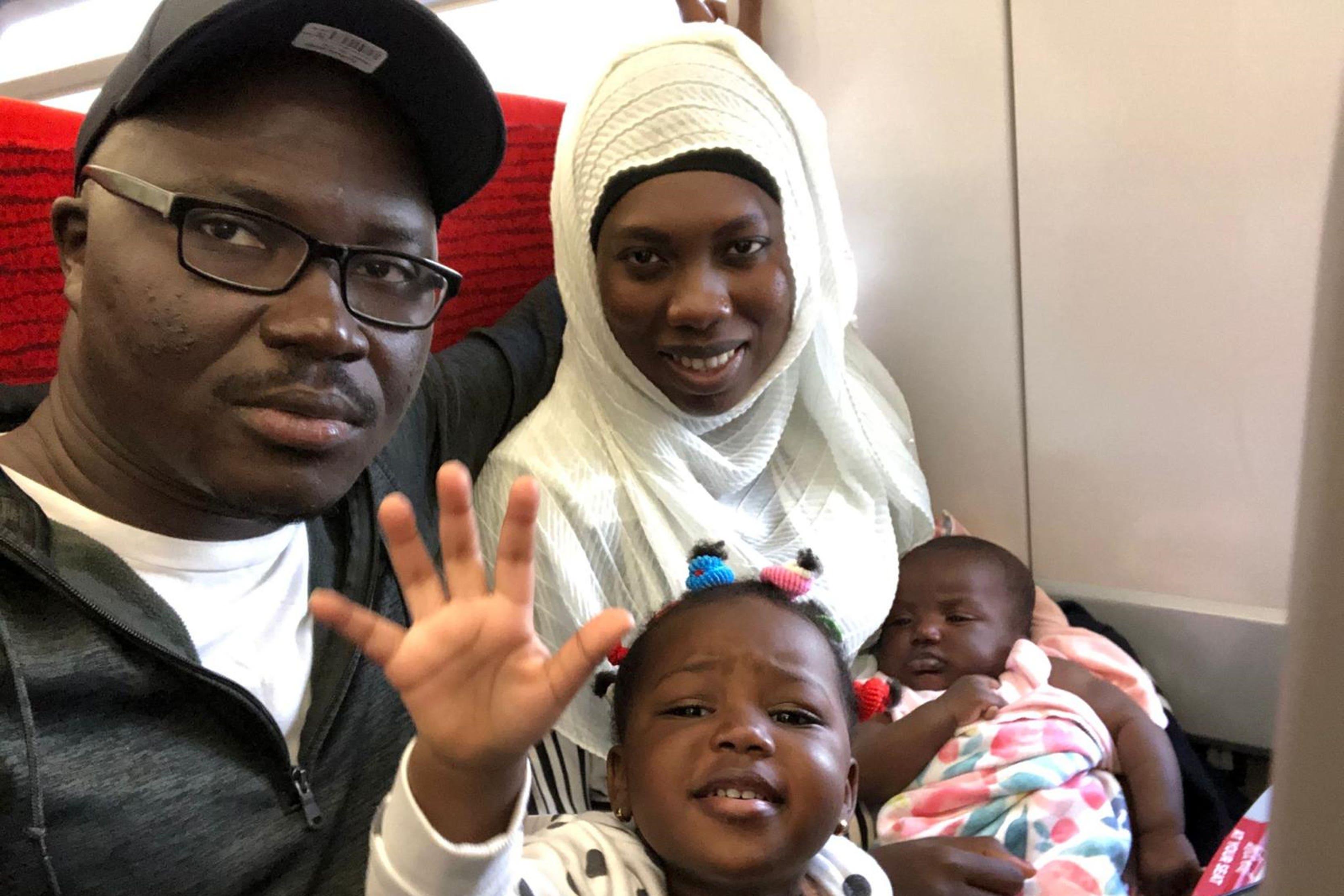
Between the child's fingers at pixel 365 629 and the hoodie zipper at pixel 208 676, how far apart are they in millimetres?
185

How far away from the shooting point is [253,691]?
733mm

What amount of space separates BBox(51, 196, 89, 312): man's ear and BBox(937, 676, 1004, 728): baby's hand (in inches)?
38.7

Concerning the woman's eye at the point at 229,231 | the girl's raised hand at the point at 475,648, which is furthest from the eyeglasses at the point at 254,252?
the girl's raised hand at the point at 475,648

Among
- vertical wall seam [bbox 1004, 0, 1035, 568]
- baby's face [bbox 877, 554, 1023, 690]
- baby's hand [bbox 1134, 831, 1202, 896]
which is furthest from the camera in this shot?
vertical wall seam [bbox 1004, 0, 1035, 568]

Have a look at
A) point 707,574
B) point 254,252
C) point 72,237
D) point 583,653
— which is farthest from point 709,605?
point 72,237

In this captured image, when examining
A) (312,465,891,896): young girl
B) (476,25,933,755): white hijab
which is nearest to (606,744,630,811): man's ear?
(312,465,891,896): young girl

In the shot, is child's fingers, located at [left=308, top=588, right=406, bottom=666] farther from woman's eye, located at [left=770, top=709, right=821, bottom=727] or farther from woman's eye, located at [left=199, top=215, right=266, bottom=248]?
woman's eye, located at [left=770, top=709, right=821, bottom=727]

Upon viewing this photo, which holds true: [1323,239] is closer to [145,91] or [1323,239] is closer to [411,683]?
[411,683]

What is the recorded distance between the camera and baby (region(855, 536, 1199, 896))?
1034mm

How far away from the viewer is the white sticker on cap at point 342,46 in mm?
684

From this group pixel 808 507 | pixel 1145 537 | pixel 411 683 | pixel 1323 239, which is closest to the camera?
pixel 1323 239

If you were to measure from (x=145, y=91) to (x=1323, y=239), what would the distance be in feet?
2.30

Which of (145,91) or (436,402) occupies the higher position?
(145,91)

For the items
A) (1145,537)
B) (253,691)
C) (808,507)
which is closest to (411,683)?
(253,691)
